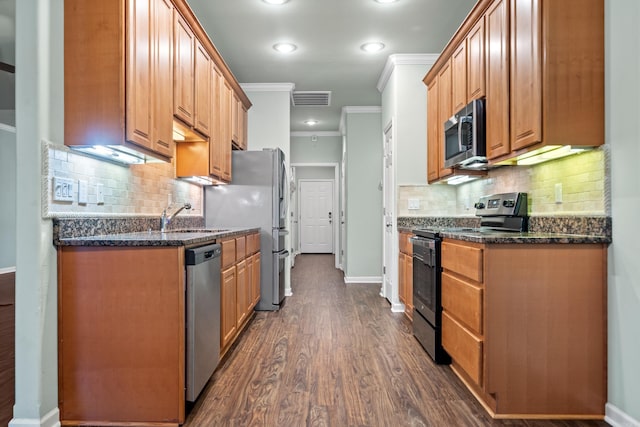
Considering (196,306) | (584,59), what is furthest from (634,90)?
(196,306)

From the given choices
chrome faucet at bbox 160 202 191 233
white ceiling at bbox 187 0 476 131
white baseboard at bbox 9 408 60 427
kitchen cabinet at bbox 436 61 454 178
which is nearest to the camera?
white baseboard at bbox 9 408 60 427

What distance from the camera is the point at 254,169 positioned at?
13.2 feet

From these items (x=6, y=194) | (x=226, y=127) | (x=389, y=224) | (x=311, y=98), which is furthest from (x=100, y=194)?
(x=6, y=194)

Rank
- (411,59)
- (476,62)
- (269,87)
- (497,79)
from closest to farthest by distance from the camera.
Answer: (497,79), (476,62), (411,59), (269,87)

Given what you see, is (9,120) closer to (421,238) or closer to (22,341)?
(22,341)

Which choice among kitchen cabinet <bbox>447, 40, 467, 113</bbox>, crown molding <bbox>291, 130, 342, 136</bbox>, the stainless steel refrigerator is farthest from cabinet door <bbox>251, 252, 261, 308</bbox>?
crown molding <bbox>291, 130, 342, 136</bbox>

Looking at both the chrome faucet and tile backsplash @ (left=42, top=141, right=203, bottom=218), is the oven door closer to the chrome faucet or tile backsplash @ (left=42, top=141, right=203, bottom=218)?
the chrome faucet

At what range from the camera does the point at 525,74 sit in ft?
6.80

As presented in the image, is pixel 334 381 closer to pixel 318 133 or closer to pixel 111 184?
pixel 111 184

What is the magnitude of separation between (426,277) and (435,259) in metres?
0.23

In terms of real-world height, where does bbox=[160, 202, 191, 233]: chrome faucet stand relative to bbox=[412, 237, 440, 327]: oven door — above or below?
above

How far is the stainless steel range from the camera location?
2582 mm

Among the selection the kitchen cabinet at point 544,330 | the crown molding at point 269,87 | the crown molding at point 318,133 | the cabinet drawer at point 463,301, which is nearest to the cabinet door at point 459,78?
the cabinet drawer at point 463,301

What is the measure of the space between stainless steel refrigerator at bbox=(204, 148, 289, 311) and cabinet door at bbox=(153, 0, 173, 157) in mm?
1583
